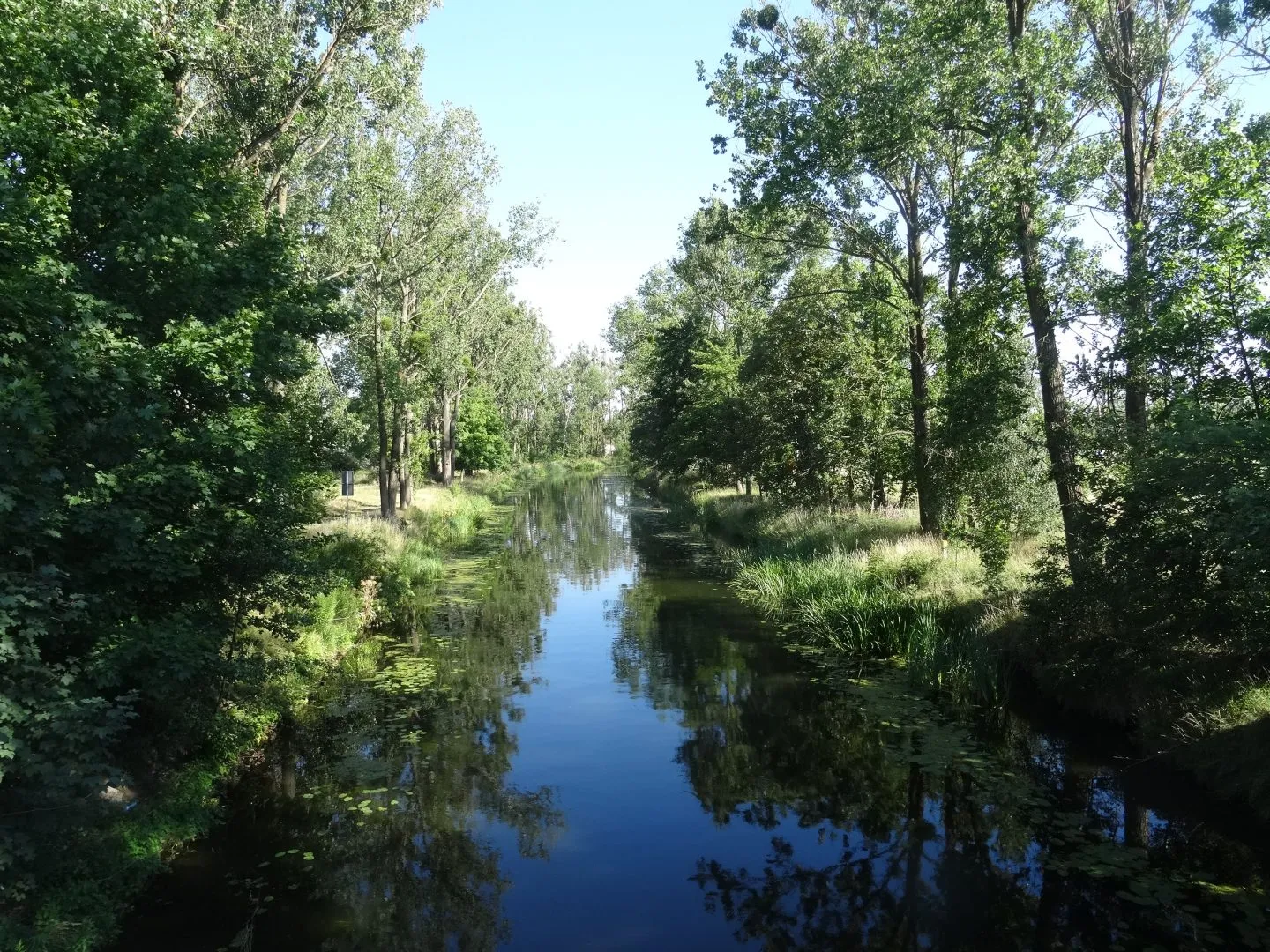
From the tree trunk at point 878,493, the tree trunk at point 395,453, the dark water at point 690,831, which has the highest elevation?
the tree trunk at point 395,453

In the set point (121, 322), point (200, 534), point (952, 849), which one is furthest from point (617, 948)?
point (121, 322)

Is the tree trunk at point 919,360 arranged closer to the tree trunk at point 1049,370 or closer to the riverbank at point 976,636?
the riverbank at point 976,636

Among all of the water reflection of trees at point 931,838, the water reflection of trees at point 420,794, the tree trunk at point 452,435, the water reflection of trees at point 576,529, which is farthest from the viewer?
the tree trunk at point 452,435

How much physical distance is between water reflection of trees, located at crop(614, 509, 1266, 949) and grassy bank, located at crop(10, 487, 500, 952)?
5.52m

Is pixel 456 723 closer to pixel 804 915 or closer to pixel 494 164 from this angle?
pixel 804 915

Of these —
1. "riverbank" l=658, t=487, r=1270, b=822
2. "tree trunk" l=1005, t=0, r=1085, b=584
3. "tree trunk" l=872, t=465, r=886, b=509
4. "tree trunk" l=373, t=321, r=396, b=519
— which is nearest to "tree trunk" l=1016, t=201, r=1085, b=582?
"tree trunk" l=1005, t=0, r=1085, b=584

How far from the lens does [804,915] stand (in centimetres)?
789

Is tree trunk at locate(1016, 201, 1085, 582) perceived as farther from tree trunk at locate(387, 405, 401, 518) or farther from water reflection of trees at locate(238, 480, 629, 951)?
tree trunk at locate(387, 405, 401, 518)

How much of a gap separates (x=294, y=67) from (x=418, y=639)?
38.1 ft

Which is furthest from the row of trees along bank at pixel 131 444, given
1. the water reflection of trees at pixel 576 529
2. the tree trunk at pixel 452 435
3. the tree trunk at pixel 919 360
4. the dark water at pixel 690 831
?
the tree trunk at pixel 452 435

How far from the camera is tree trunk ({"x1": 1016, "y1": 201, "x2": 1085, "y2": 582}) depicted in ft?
44.1

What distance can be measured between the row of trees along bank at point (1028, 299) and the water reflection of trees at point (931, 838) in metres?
2.22

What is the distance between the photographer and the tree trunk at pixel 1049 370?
13.4m

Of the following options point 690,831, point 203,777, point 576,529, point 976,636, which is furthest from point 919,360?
point 576,529
